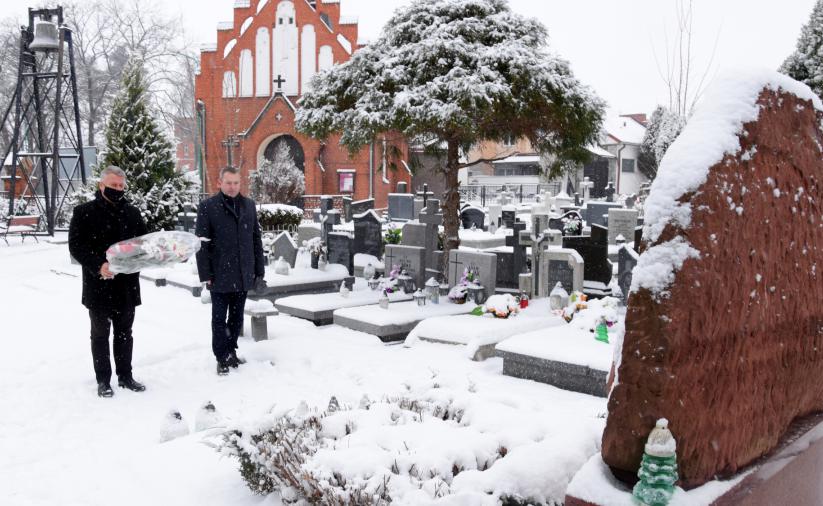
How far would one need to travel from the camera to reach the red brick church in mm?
29656

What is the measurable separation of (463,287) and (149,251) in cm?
477

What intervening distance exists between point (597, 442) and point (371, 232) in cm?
947

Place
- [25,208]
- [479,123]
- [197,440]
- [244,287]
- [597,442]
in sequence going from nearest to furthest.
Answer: [597,442] → [197,440] → [244,287] → [479,123] → [25,208]

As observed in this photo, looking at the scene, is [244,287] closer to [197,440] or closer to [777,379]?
[197,440]

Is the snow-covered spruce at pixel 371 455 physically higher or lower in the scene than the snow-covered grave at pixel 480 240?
lower

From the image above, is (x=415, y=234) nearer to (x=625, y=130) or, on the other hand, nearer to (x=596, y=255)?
(x=596, y=255)

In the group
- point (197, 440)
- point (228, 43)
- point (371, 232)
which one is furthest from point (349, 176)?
point (197, 440)

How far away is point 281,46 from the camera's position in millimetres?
31062

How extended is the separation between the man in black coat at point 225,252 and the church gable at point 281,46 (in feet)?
83.2

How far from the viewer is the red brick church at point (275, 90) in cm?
2966

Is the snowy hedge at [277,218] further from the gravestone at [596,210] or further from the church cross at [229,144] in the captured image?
the gravestone at [596,210]

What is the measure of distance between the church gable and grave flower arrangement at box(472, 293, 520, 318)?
24.5m

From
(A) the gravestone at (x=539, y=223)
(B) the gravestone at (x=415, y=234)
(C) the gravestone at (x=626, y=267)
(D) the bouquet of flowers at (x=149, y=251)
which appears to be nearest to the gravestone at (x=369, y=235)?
(B) the gravestone at (x=415, y=234)

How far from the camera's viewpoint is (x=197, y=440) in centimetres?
409
